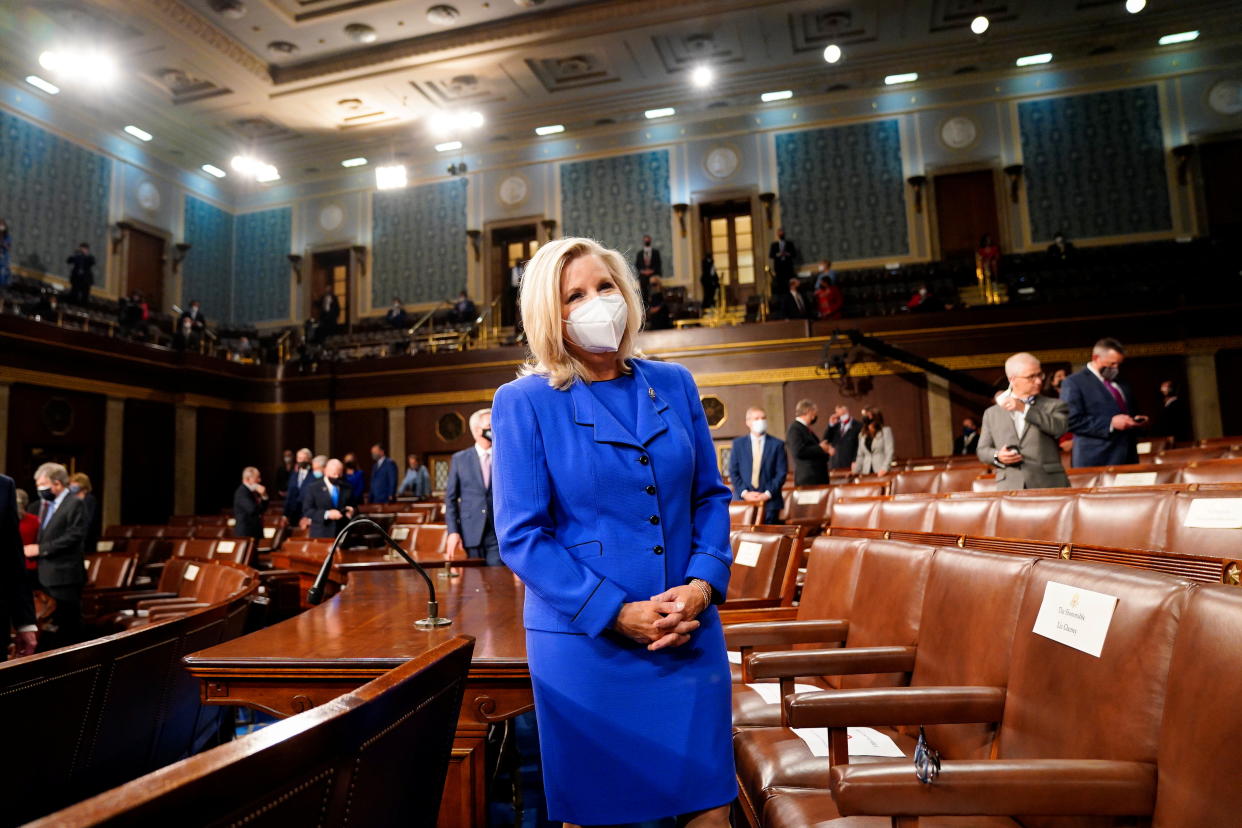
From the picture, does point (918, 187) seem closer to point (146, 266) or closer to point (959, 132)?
point (959, 132)

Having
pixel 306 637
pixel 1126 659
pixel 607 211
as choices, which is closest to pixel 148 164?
pixel 607 211

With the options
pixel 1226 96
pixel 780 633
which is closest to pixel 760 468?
pixel 780 633

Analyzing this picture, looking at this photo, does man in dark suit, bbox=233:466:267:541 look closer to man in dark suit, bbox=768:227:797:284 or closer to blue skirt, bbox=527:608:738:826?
blue skirt, bbox=527:608:738:826

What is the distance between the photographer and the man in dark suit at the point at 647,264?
12961mm

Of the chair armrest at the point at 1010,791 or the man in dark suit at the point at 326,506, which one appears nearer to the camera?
the chair armrest at the point at 1010,791

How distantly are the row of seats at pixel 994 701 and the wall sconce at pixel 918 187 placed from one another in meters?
12.7

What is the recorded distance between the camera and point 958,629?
1648 millimetres

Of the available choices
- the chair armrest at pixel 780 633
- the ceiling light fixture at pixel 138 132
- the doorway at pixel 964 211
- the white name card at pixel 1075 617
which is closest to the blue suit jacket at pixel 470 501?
the chair armrest at pixel 780 633

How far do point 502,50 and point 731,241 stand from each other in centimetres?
515

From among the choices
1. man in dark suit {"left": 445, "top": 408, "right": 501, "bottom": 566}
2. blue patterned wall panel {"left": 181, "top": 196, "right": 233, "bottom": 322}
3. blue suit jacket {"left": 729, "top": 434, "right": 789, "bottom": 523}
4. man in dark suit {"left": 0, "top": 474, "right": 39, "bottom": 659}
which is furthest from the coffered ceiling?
man in dark suit {"left": 0, "top": 474, "right": 39, "bottom": 659}

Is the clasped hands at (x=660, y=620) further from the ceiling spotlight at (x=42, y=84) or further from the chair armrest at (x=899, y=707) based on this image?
the ceiling spotlight at (x=42, y=84)

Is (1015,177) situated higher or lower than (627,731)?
higher

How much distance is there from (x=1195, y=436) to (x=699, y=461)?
11362 mm

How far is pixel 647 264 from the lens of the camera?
13.4 m
